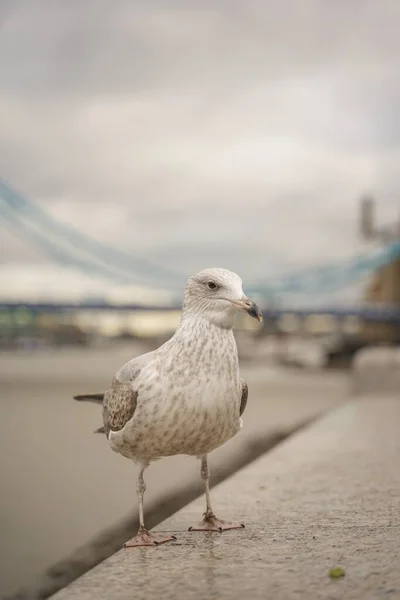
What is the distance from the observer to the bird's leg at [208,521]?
1779 millimetres

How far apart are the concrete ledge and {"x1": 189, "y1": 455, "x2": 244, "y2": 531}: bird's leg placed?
1.3 inches

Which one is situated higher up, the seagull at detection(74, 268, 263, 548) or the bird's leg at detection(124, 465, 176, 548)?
the seagull at detection(74, 268, 263, 548)

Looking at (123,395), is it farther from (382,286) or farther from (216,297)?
(382,286)

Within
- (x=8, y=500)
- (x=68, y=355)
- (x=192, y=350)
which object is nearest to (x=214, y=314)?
(x=192, y=350)

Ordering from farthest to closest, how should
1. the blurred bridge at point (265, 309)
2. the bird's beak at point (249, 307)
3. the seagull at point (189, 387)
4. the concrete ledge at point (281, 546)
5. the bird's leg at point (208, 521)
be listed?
the blurred bridge at point (265, 309), the bird's leg at point (208, 521), the seagull at point (189, 387), the bird's beak at point (249, 307), the concrete ledge at point (281, 546)

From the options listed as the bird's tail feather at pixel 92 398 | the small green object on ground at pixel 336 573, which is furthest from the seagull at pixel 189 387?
the small green object on ground at pixel 336 573

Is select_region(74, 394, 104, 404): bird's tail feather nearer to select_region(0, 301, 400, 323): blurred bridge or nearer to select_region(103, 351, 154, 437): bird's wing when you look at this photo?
select_region(103, 351, 154, 437): bird's wing

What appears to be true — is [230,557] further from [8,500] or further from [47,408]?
[47,408]

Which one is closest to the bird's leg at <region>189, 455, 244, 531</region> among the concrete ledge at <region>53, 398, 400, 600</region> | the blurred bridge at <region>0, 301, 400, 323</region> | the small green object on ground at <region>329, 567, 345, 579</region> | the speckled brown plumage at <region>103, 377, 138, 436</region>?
the concrete ledge at <region>53, 398, 400, 600</region>

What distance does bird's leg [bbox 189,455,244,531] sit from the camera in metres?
1.78

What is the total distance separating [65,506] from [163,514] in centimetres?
281

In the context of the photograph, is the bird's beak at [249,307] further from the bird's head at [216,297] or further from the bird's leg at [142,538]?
the bird's leg at [142,538]

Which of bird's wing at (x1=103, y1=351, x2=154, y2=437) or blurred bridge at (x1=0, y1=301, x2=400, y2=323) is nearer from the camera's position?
bird's wing at (x1=103, y1=351, x2=154, y2=437)

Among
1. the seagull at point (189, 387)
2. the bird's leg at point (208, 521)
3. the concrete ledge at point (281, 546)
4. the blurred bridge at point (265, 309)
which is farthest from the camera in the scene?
the blurred bridge at point (265, 309)
